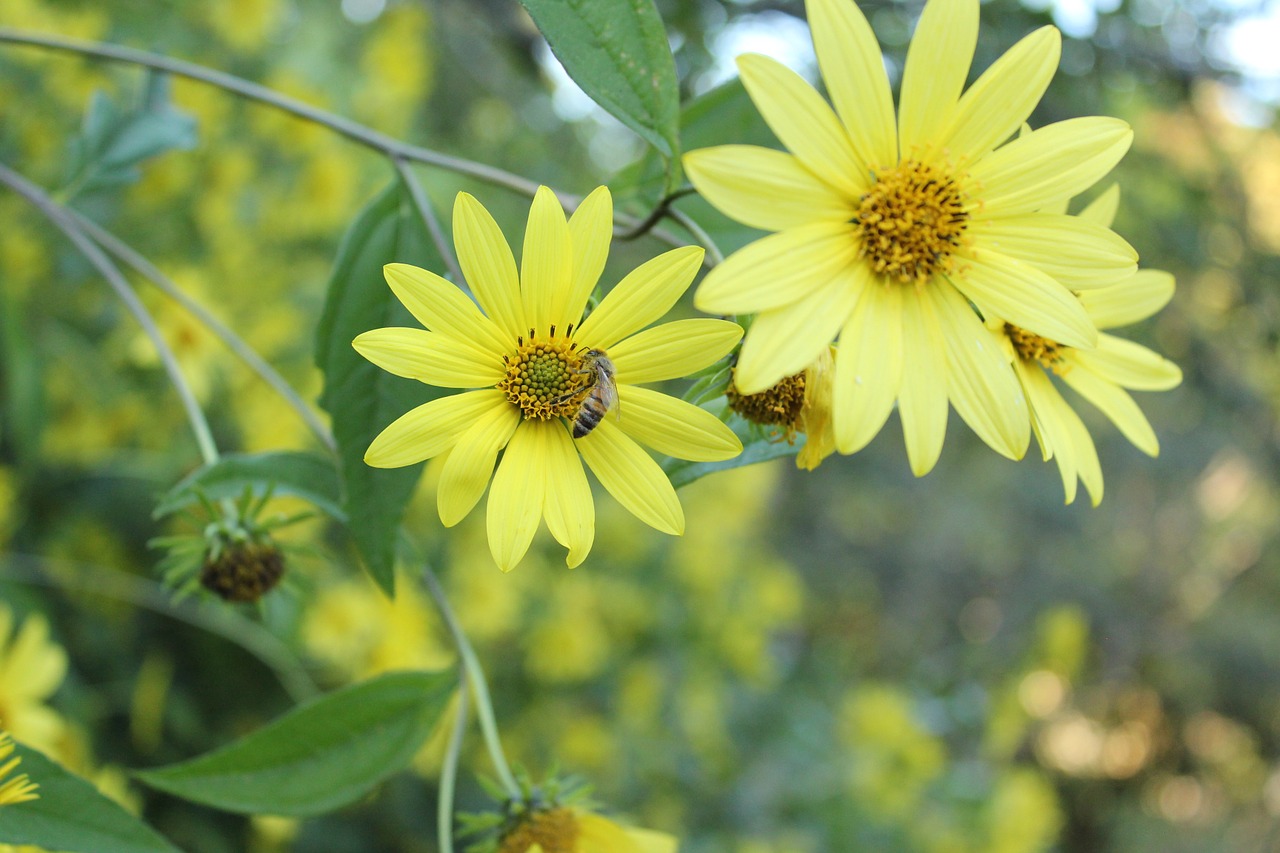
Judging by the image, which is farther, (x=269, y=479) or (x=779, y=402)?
(x=269, y=479)

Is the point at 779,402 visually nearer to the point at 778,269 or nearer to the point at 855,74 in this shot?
the point at 778,269

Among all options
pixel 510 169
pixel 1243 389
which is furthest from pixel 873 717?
pixel 510 169

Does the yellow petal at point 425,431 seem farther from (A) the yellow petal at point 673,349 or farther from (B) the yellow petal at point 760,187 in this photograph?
(B) the yellow petal at point 760,187

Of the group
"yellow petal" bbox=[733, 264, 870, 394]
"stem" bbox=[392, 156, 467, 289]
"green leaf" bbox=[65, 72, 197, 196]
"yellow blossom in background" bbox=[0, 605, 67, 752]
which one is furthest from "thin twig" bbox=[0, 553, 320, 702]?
"yellow petal" bbox=[733, 264, 870, 394]

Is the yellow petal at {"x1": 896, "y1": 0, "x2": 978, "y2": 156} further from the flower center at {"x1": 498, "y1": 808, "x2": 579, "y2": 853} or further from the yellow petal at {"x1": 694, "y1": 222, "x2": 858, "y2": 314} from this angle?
the flower center at {"x1": 498, "y1": 808, "x2": 579, "y2": 853}

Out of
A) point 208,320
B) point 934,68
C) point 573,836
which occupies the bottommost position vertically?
point 573,836

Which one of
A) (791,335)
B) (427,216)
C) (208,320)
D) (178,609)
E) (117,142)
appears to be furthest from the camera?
(178,609)

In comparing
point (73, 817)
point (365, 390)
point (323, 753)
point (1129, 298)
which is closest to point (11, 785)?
point (73, 817)
